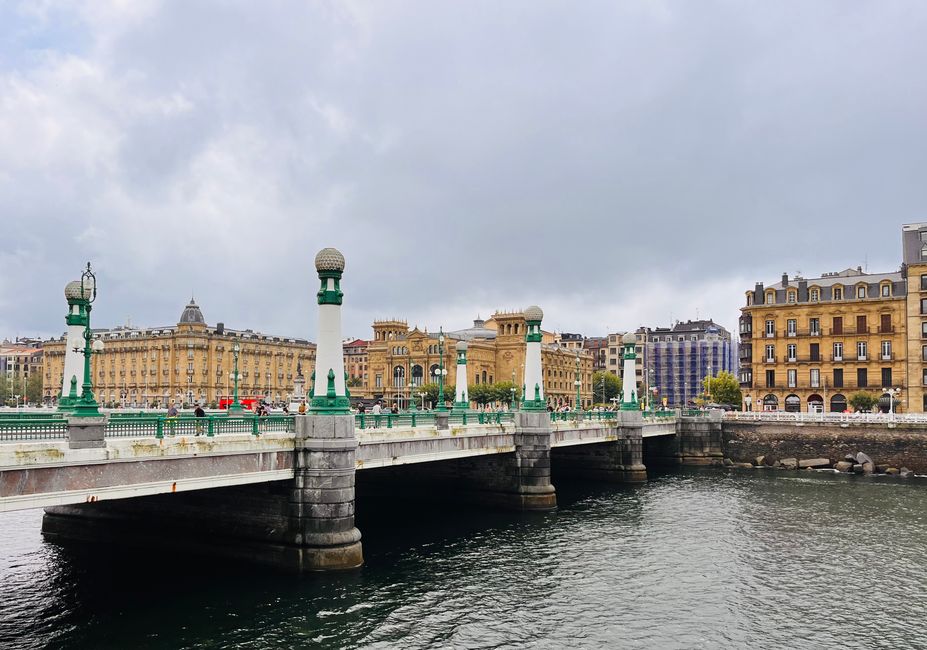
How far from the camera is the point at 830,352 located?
311 feet

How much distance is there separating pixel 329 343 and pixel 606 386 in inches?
6230

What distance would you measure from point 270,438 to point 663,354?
175551 millimetres

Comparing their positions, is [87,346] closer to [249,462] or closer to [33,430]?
[33,430]

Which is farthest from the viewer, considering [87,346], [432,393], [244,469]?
[432,393]

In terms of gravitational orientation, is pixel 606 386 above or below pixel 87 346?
below

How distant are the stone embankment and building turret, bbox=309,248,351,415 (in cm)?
5529

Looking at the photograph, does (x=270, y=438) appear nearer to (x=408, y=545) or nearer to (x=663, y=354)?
(x=408, y=545)

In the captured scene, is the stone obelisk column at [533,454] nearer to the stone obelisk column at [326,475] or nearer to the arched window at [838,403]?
the stone obelisk column at [326,475]

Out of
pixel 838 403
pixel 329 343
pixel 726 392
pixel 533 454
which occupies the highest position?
pixel 329 343

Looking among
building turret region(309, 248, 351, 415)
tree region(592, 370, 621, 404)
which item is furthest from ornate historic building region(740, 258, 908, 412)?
building turret region(309, 248, 351, 415)

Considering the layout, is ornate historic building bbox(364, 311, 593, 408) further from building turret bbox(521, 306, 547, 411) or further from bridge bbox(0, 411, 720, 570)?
bridge bbox(0, 411, 720, 570)

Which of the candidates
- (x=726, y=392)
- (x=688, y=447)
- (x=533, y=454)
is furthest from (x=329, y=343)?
(x=726, y=392)

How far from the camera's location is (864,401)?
89.1 m

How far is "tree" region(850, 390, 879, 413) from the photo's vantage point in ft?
292
